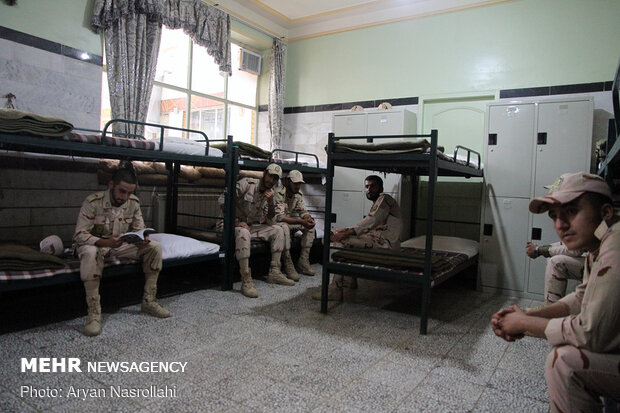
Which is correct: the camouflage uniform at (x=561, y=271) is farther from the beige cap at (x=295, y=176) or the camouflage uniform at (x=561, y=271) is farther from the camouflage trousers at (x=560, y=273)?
the beige cap at (x=295, y=176)

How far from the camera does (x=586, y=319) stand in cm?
160

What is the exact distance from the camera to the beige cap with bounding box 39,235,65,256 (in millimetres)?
3789

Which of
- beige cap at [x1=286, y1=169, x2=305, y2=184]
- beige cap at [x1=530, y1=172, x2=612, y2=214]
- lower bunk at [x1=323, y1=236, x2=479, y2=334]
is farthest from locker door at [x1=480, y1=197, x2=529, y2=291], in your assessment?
beige cap at [x1=530, y1=172, x2=612, y2=214]

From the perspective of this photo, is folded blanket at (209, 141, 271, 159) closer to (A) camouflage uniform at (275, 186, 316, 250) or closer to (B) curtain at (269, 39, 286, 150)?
(A) camouflage uniform at (275, 186, 316, 250)

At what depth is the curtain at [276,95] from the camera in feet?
25.5

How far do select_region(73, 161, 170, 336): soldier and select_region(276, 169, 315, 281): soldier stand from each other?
1891 millimetres

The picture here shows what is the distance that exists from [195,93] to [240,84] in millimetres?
1250

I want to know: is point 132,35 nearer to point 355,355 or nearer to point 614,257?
point 355,355

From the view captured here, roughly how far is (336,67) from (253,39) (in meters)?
1.54

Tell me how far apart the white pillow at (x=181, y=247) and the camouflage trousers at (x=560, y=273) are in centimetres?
331

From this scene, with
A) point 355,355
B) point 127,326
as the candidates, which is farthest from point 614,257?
point 127,326

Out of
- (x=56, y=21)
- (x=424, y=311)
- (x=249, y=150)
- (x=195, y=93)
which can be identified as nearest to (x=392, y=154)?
(x=424, y=311)

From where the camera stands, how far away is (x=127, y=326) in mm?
3439

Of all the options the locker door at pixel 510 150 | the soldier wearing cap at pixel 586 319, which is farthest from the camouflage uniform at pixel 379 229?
the soldier wearing cap at pixel 586 319
